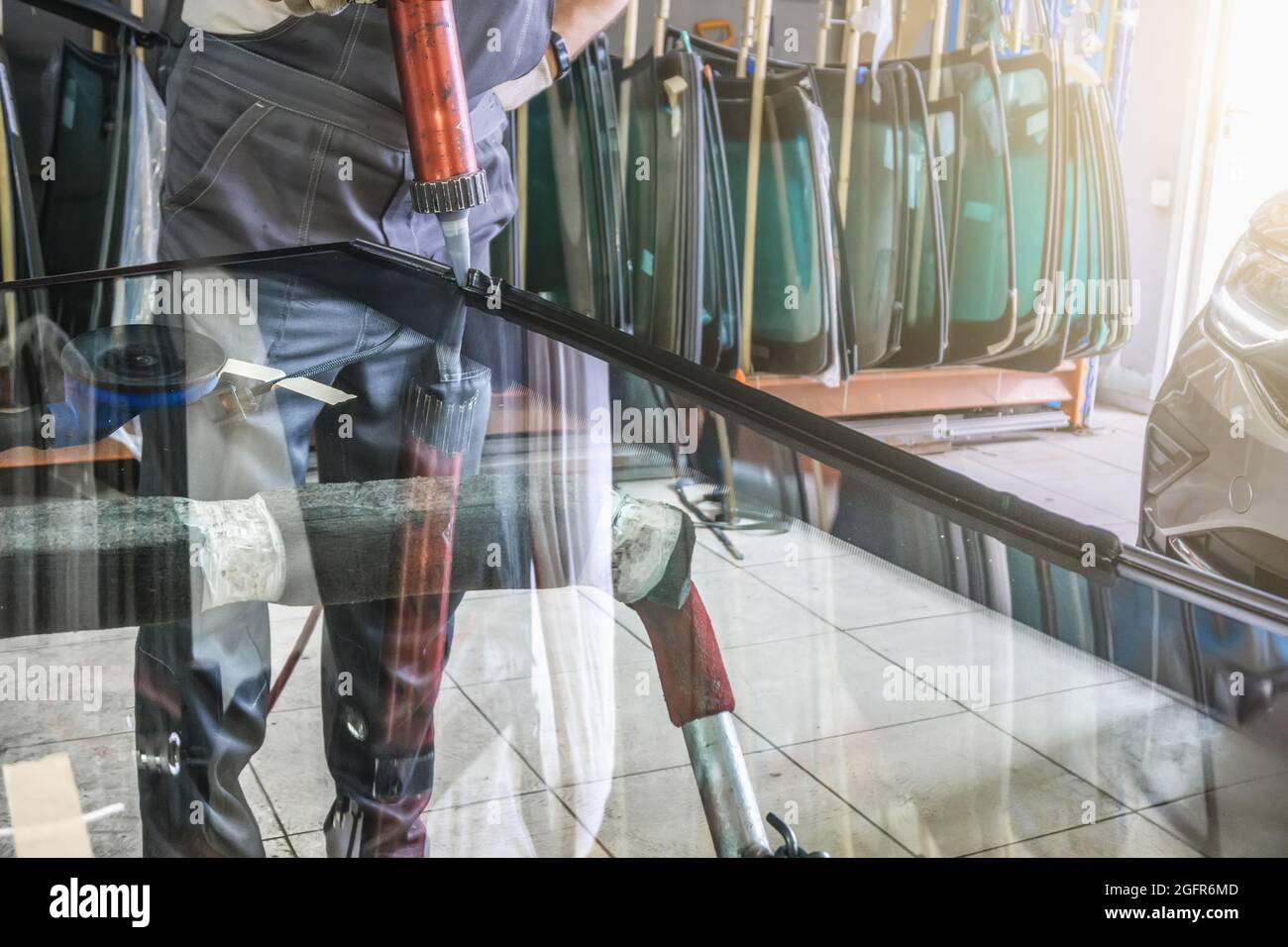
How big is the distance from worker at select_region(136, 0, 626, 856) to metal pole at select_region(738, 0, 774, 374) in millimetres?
1436

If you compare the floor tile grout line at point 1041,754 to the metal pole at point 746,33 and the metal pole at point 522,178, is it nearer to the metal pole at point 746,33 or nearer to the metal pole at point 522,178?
the metal pole at point 522,178

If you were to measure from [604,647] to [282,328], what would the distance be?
1.13ft

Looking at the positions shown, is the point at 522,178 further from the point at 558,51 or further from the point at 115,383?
the point at 115,383

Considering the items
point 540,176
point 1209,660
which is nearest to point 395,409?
point 1209,660

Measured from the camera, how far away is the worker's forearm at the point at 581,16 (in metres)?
1.30

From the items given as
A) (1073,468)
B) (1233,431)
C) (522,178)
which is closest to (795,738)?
(1233,431)

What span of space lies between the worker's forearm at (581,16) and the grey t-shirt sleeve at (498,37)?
16 cm

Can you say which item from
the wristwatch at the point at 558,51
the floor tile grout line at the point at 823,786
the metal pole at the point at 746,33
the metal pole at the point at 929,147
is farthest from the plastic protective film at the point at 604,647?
the metal pole at the point at 929,147

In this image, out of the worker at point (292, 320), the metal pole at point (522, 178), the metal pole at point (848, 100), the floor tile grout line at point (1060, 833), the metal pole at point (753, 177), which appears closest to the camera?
the floor tile grout line at point (1060, 833)

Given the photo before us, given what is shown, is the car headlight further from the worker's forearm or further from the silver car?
the worker's forearm

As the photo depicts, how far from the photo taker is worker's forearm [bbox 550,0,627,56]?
4.28 feet

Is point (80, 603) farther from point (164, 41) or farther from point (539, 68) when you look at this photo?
point (164, 41)

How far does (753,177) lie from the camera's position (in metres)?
2.72

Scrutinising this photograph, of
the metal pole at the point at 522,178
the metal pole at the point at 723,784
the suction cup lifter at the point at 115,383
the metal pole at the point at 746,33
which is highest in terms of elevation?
Answer: the metal pole at the point at 746,33
